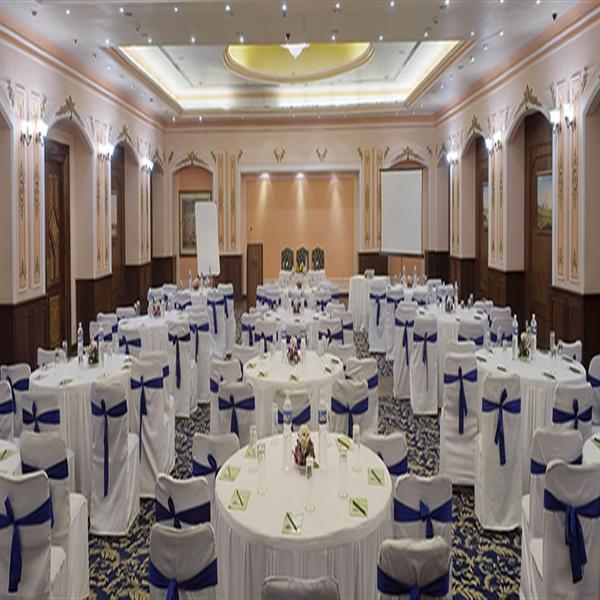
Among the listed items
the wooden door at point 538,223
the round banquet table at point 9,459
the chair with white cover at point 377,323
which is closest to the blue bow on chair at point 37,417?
the round banquet table at point 9,459

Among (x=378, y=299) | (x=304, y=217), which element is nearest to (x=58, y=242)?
(x=378, y=299)

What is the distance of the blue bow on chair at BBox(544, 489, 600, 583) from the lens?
117 inches

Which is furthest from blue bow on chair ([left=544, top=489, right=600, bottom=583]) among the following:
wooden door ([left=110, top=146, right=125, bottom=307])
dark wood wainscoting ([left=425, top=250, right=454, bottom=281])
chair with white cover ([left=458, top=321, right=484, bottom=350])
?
dark wood wainscoting ([left=425, top=250, right=454, bottom=281])

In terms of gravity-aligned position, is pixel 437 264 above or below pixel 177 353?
above

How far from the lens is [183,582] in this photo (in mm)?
2494

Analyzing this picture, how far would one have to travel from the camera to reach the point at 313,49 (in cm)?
1266

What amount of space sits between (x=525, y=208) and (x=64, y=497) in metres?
9.86

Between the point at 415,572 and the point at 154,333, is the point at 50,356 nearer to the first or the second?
the point at 154,333

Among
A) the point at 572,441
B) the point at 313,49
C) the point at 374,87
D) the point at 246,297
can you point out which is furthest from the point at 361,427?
the point at 246,297

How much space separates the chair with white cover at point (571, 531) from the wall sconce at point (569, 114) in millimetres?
6798

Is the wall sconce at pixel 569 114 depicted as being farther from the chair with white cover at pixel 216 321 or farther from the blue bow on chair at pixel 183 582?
the blue bow on chair at pixel 183 582

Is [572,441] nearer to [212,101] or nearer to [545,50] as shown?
[545,50]

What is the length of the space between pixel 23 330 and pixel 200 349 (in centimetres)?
241

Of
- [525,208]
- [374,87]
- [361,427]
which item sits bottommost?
[361,427]
